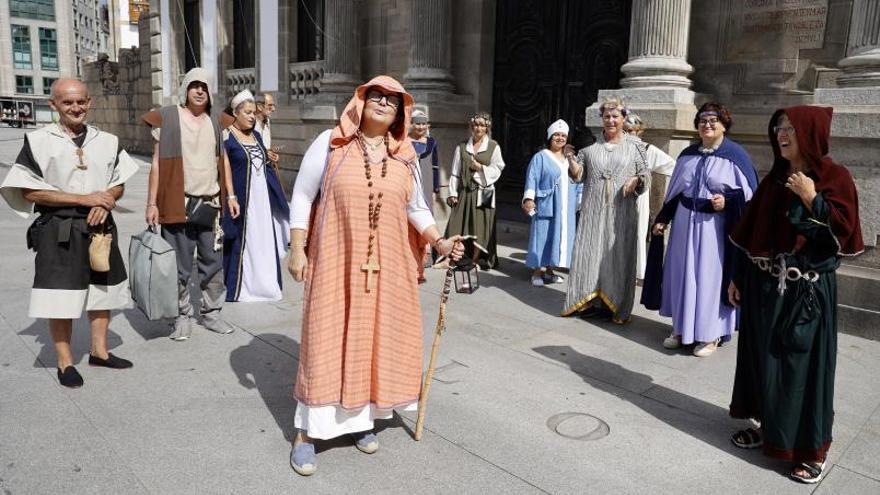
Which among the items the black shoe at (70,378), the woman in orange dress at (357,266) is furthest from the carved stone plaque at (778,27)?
the black shoe at (70,378)

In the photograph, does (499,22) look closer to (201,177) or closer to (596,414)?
(201,177)

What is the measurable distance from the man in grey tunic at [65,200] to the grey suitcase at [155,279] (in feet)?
1.31

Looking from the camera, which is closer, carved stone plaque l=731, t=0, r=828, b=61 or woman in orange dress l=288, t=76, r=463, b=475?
woman in orange dress l=288, t=76, r=463, b=475

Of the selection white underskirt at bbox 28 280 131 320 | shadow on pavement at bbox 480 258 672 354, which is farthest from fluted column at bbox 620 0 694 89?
white underskirt at bbox 28 280 131 320

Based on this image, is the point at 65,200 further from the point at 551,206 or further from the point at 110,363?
the point at 551,206

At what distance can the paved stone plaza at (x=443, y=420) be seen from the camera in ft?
10.3

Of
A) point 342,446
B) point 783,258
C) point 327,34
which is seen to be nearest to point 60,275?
point 342,446

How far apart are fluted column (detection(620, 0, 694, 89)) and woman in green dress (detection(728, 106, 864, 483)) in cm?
398

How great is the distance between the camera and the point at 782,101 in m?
6.96

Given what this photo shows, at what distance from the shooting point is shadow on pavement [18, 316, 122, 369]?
4545 mm

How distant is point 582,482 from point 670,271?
2549mm

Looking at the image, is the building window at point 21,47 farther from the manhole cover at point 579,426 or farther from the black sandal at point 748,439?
the black sandal at point 748,439

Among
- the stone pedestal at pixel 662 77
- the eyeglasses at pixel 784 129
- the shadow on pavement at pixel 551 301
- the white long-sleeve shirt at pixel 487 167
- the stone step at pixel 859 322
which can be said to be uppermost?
the stone pedestal at pixel 662 77

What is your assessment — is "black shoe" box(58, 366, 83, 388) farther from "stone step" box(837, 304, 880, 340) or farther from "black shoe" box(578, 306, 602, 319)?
"stone step" box(837, 304, 880, 340)
